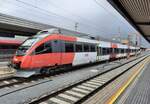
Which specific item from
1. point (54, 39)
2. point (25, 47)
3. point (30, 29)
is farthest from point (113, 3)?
point (30, 29)

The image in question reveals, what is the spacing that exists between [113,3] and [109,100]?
10.4m

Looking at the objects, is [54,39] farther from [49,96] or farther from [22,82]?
[49,96]

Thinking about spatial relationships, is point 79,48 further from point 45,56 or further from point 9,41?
point 9,41

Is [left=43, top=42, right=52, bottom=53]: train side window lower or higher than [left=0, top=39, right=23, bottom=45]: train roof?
lower

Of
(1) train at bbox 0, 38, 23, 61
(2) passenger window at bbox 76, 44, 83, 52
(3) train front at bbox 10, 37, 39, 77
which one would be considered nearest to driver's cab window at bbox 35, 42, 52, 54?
(3) train front at bbox 10, 37, 39, 77

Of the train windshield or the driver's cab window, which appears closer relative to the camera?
the train windshield

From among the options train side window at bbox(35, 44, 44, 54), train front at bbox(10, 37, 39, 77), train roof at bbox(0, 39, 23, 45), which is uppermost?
train roof at bbox(0, 39, 23, 45)

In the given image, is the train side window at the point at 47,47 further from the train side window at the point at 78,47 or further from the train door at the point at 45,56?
the train side window at the point at 78,47

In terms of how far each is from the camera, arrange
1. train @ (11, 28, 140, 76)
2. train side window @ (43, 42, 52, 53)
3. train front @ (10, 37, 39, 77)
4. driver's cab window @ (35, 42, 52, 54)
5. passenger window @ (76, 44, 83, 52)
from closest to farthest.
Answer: train front @ (10, 37, 39, 77), train @ (11, 28, 140, 76), driver's cab window @ (35, 42, 52, 54), train side window @ (43, 42, 52, 53), passenger window @ (76, 44, 83, 52)

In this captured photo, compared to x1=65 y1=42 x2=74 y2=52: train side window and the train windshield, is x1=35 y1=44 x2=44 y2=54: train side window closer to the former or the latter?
the train windshield

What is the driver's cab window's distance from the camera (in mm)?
14008

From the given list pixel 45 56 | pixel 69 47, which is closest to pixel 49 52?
pixel 45 56

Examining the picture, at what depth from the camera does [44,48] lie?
14500 mm

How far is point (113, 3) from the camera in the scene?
16.8m
